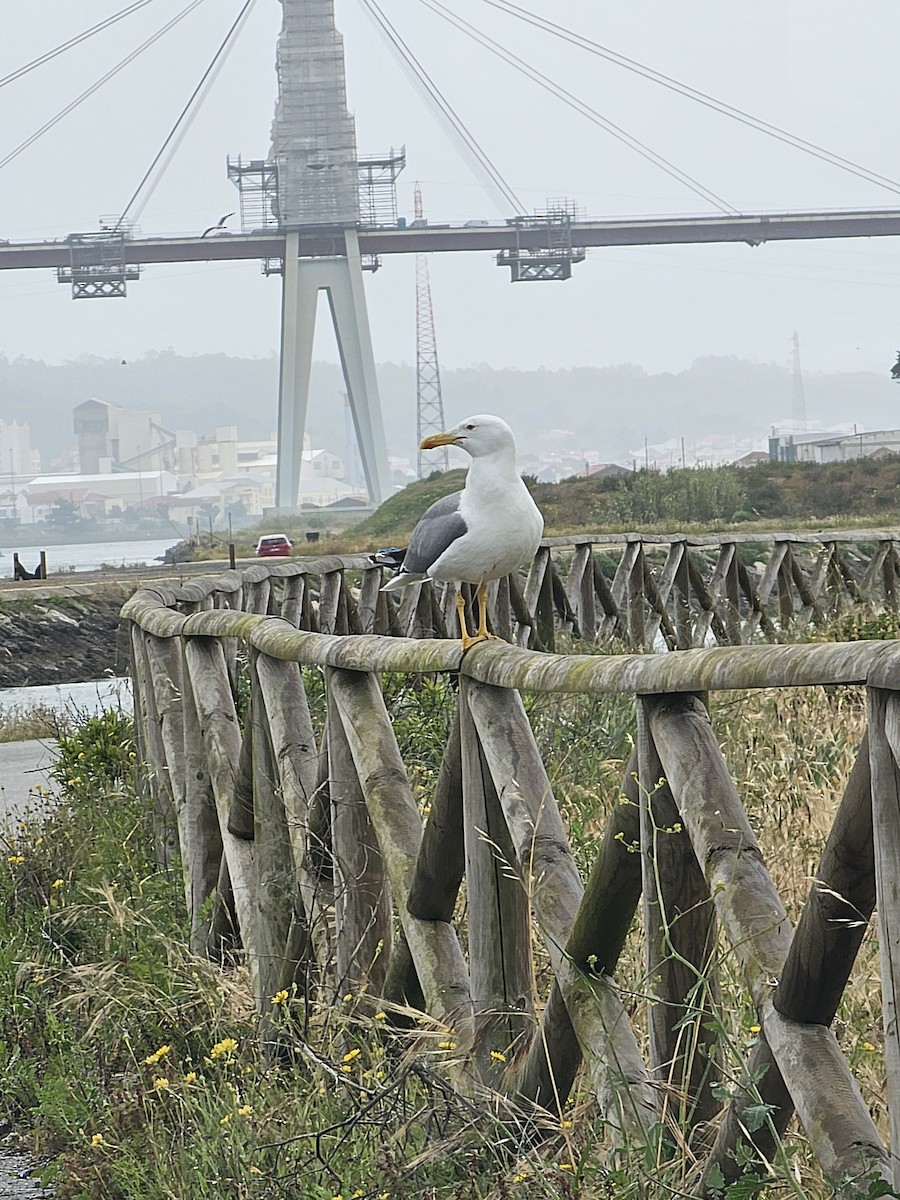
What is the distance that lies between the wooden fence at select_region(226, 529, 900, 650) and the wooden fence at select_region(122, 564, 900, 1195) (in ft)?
19.7

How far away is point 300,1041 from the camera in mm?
3020

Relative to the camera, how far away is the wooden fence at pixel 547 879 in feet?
5.73

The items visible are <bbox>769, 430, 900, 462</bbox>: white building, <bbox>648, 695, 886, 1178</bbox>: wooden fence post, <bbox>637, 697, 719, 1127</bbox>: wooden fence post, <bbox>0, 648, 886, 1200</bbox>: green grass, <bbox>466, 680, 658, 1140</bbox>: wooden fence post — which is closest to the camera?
<bbox>648, 695, 886, 1178</bbox>: wooden fence post

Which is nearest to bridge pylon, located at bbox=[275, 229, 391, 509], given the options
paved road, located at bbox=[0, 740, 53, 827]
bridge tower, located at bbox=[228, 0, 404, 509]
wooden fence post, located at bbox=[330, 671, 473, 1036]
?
bridge tower, located at bbox=[228, 0, 404, 509]

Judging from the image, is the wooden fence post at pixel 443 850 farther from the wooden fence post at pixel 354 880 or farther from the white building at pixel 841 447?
the white building at pixel 841 447

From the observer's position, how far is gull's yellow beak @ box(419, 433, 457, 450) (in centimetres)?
331

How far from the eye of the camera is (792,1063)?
1.80 metres

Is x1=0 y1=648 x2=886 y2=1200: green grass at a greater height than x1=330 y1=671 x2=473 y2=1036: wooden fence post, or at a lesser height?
lesser

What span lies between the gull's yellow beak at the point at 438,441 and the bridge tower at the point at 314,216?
198 ft

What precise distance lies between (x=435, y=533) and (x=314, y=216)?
263ft

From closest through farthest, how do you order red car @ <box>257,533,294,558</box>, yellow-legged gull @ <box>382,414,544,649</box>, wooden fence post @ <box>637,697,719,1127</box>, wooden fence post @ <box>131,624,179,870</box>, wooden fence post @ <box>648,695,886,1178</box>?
1. wooden fence post @ <box>648,695,886,1178</box>
2. wooden fence post @ <box>637,697,719,1127</box>
3. yellow-legged gull @ <box>382,414,544,649</box>
4. wooden fence post @ <box>131,624,179,870</box>
5. red car @ <box>257,533,294,558</box>

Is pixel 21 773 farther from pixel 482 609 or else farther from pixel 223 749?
pixel 482 609

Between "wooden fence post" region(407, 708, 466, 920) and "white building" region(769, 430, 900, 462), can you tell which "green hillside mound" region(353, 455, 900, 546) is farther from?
"wooden fence post" region(407, 708, 466, 920)

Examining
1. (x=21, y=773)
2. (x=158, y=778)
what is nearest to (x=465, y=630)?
(x=158, y=778)
